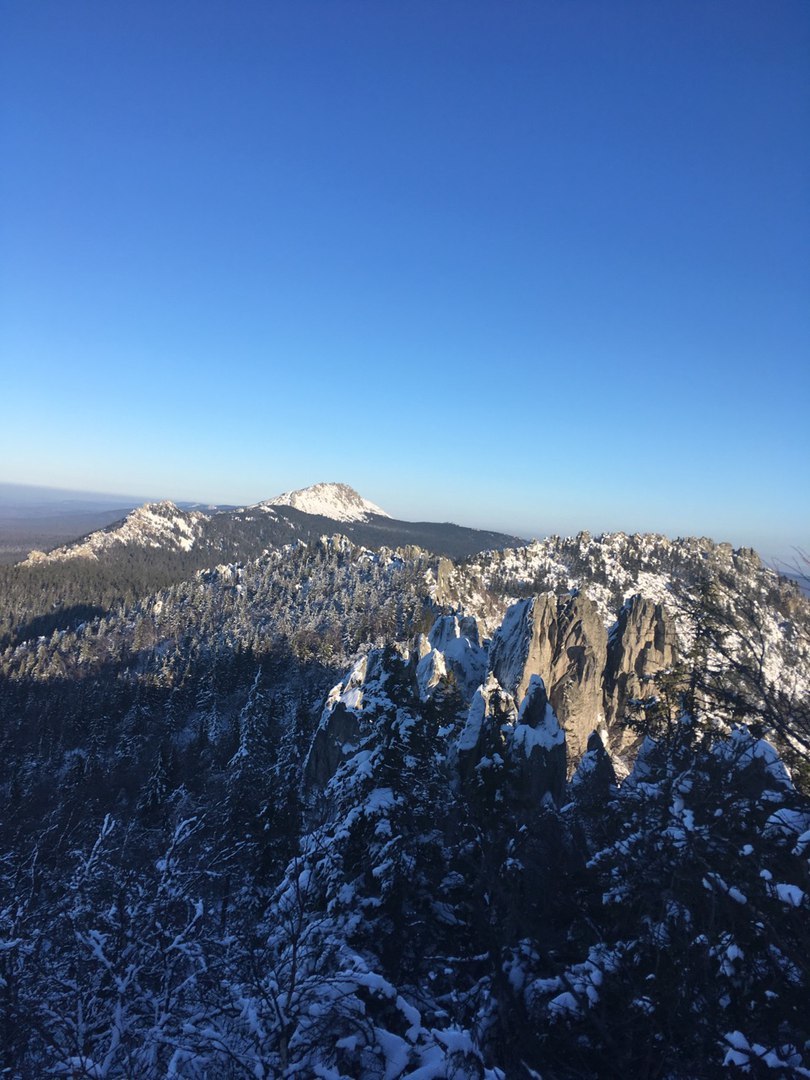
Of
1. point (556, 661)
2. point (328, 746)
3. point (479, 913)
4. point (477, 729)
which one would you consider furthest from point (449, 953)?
point (556, 661)

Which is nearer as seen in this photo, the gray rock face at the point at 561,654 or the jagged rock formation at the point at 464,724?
the jagged rock formation at the point at 464,724

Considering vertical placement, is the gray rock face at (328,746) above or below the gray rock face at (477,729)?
below

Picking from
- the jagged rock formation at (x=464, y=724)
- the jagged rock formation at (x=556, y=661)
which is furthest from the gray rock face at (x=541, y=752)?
the jagged rock formation at (x=556, y=661)

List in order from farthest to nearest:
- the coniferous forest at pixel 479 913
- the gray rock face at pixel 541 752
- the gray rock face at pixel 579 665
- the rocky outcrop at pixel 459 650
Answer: the gray rock face at pixel 579 665
the rocky outcrop at pixel 459 650
the gray rock face at pixel 541 752
the coniferous forest at pixel 479 913

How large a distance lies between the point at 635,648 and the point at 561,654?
9346mm

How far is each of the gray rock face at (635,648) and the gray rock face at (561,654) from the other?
4.59 ft

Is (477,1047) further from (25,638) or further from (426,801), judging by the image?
(25,638)

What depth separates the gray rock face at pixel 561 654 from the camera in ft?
155

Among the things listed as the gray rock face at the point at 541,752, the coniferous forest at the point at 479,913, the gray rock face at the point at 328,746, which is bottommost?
the gray rock face at the point at 328,746

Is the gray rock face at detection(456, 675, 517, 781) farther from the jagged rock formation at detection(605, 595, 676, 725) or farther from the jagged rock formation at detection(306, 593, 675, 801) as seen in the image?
the jagged rock formation at detection(605, 595, 676, 725)

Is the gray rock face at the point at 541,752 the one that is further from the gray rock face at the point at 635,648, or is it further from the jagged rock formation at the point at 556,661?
the gray rock face at the point at 635,648

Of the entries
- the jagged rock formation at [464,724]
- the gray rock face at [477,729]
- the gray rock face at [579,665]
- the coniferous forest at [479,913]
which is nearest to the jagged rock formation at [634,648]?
the gray rock face at [579,665]

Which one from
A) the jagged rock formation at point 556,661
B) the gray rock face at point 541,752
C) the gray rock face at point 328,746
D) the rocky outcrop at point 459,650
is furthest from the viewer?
the rocky outcrop at point 459,650

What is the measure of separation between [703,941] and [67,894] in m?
11.5
